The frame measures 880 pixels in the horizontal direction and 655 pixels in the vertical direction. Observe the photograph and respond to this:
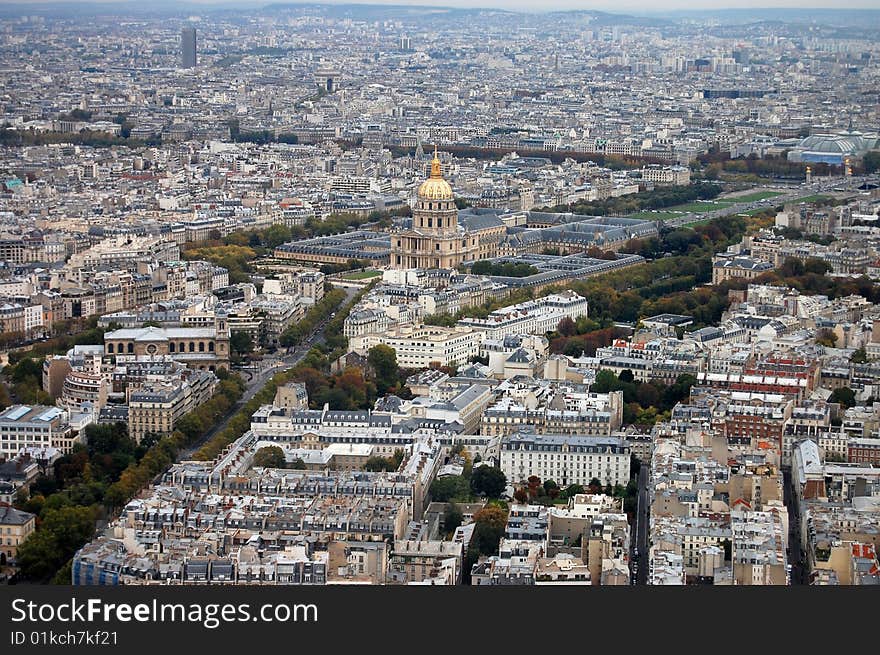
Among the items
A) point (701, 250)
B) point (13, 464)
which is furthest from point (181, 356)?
point (701, 250)

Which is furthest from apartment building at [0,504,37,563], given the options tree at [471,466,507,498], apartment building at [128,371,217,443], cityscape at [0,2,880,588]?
tree at [471,466,507,498]

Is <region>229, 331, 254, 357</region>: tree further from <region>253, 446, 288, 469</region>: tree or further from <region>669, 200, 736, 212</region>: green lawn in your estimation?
<region>669, 200, 736, 212</region>: green lawn

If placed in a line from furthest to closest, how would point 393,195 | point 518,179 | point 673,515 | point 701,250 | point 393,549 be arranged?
point 518,179, point 393,195, point 701,250, point 673,515, point 393,549

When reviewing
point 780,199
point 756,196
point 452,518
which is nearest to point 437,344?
point 452,518

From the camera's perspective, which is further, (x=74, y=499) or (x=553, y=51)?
(x=553, y=51)

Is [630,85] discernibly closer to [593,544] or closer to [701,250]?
[701,250]

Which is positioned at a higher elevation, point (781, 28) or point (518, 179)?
point (781, 28)
